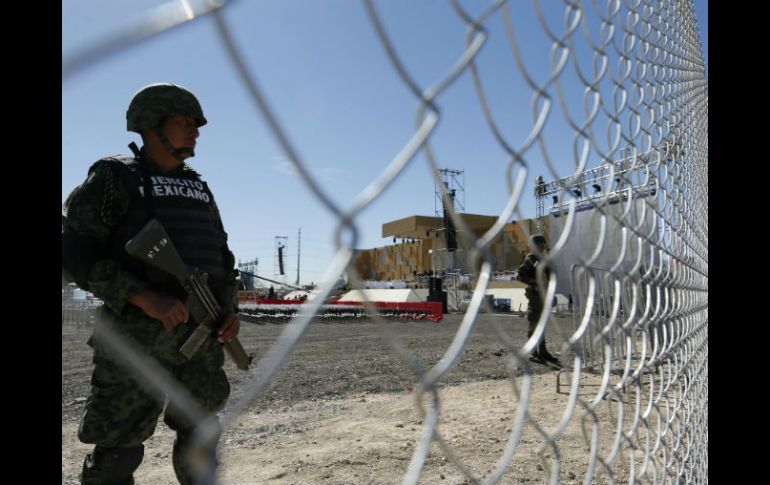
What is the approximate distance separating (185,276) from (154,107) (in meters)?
0.59

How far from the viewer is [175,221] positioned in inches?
70.3

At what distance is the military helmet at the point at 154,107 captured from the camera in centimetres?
175

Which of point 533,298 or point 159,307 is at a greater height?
point 159,307

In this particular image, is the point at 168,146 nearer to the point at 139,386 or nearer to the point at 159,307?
the point at 159,307

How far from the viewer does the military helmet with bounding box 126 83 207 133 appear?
175cm

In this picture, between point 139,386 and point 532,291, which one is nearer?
point 139,386

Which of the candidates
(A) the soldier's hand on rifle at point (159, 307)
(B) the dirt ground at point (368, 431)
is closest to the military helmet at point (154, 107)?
(A) the soldier's hand on rifle at point (159, 307)

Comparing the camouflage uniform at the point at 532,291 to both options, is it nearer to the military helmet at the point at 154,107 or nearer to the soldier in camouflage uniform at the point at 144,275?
the soldier in camouflage uniform at the point at 144,275

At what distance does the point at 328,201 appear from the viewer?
0.50 m

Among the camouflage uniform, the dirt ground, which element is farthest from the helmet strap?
the camouflage uniform

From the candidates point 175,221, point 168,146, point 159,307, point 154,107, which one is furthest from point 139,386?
point 154,107
